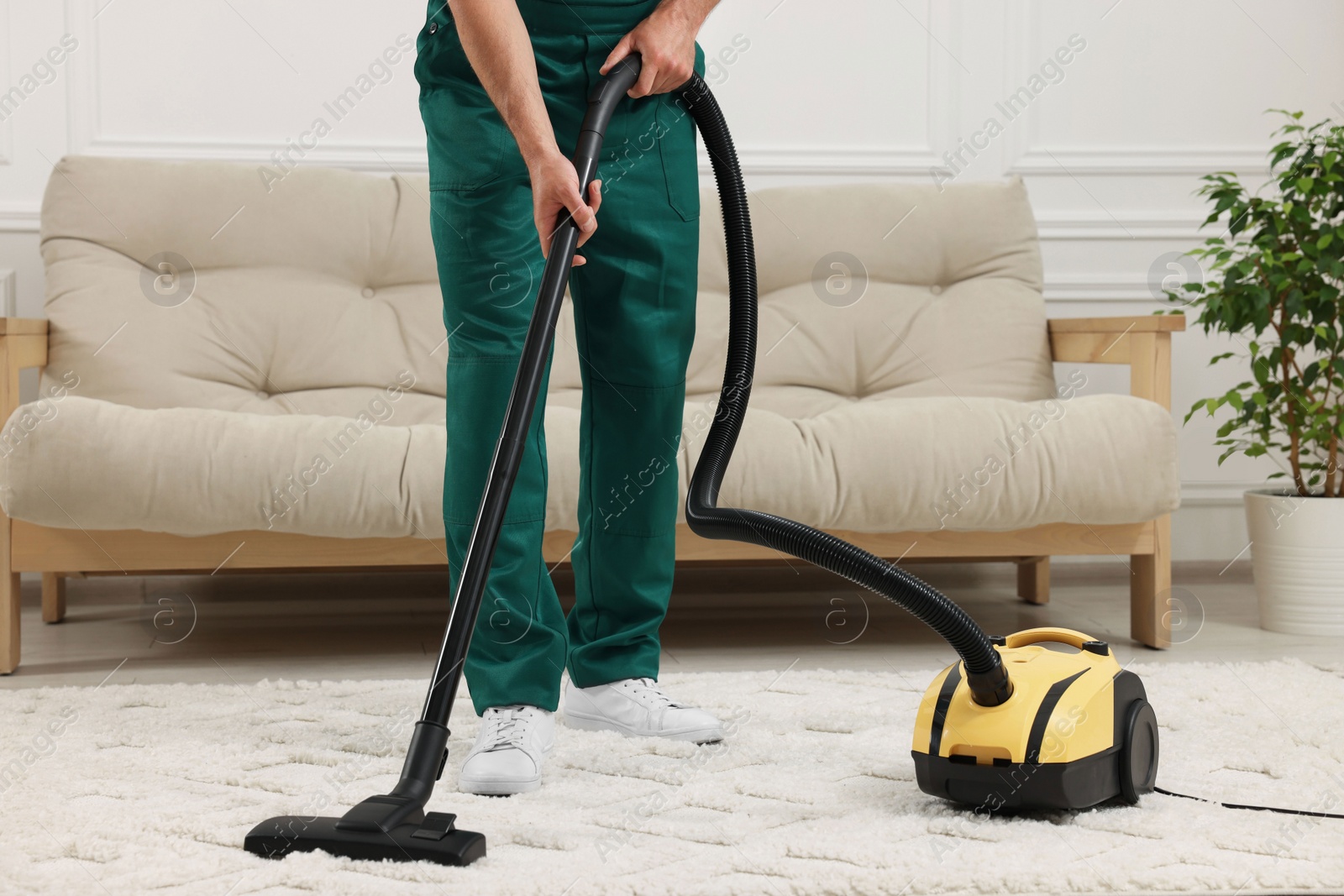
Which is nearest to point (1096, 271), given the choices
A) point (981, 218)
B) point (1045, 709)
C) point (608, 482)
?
point (981, 218)

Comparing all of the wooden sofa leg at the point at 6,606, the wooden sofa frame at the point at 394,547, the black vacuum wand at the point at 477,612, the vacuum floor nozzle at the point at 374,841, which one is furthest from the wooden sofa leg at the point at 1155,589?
the wooden sofa leg at the point at 6,606

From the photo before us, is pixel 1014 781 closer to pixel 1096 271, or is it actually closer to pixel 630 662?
pixel 630 662

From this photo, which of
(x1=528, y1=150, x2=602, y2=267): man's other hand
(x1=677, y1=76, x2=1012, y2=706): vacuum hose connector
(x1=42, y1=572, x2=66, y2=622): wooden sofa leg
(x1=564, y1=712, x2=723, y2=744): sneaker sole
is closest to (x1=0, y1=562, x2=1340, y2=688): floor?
(x1=42, y1=572, x2=66, y2=622): wooden sofa leg

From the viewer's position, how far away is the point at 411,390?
7.30ft

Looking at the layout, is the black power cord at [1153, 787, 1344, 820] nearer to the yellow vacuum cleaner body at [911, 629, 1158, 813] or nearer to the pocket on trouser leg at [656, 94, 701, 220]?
the yellow vacuum cleaner body at [911, 629, 1158, 813]

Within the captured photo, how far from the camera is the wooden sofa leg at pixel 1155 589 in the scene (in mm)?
1862

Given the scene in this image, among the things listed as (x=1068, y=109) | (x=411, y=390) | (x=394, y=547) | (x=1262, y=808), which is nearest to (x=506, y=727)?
(x=394, y=547)

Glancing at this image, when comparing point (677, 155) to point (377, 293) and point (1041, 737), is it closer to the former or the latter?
point (1041, 737)

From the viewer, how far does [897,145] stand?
2.62 meters

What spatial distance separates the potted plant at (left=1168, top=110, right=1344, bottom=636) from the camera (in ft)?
6.46

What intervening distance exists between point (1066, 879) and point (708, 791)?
1.18 ft

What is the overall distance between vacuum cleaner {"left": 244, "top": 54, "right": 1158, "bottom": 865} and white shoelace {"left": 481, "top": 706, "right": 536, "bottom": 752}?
195mm

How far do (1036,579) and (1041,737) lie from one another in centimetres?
145

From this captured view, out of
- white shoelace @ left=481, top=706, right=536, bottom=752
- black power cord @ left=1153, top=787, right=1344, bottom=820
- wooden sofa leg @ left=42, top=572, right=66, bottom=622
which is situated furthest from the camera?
wooden sofa leg @ left=42, top=572, right=66, bottom=622
